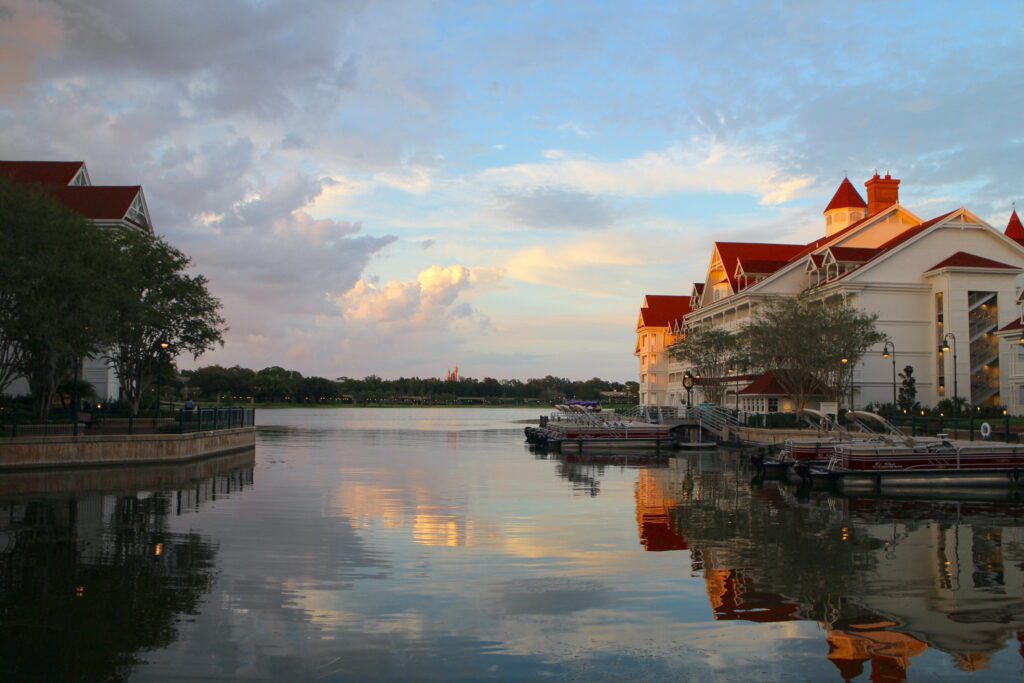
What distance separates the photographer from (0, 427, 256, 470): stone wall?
104ft

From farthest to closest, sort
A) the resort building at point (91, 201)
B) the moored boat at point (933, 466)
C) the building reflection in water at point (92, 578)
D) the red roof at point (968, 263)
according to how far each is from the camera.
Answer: the red roof at point (968, 263) < the resort building at point (91, 201) < the moored boat at point (933, 466) < the building reflection in water at point (92, 578)

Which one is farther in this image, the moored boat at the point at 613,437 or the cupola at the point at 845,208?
the cupola at the point at 845,208

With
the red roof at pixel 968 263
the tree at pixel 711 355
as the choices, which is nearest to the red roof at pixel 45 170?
the tree at pixel 711 355

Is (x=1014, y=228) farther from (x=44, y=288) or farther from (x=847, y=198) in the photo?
(x=44, y=288)

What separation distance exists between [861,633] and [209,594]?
8940 millimetres

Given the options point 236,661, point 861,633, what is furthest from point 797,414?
point 236,661

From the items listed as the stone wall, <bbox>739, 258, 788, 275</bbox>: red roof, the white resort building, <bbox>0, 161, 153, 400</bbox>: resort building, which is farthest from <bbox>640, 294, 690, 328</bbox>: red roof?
the stone wall

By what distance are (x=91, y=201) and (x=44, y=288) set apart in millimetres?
27903

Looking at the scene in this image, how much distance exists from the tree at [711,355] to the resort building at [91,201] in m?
40.6

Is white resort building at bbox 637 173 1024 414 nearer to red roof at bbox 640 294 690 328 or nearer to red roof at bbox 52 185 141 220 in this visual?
red roof at bbox 640 294 690 328

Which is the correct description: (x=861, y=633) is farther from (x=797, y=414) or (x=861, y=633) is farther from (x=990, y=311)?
(x=990, y=311)

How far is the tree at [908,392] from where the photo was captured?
196 feet

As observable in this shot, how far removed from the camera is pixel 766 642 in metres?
11.0

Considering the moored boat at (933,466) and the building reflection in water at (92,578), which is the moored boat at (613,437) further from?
the building reflection in water at (92,578)
